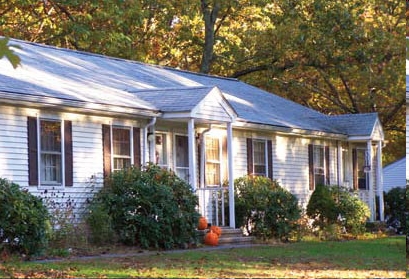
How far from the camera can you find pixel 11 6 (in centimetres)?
3506

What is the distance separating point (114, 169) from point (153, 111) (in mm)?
1735

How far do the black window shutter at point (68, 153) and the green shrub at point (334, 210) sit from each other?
9.76 m

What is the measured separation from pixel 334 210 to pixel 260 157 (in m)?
2.79

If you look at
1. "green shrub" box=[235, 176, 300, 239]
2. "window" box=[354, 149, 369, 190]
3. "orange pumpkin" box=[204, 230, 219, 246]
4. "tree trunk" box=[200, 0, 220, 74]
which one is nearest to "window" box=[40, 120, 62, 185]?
"orange pumpkin" box=[204, 230, 219, 246]

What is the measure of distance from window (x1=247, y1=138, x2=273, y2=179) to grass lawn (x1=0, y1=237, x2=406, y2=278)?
5.97 metres

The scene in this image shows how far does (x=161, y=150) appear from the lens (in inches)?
953

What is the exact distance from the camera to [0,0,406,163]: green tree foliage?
118 feet

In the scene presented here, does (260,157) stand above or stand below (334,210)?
above

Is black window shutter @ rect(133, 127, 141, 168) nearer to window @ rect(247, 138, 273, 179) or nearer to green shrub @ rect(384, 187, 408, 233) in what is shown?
window @ rect(247, 138, 273, 179)

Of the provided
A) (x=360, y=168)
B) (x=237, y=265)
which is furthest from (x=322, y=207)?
(x=237, y=265)

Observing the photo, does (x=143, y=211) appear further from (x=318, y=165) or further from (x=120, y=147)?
(x=318, y=165)

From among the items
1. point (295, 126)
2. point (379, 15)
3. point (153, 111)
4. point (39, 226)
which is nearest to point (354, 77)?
point (379, 15)

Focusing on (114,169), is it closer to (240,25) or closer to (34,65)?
(34,65)

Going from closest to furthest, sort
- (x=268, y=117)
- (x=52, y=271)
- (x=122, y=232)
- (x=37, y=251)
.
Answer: (x=52, y=271)
(x=37, y=251)
(x=122, y=232)
(x=268, y=117)
